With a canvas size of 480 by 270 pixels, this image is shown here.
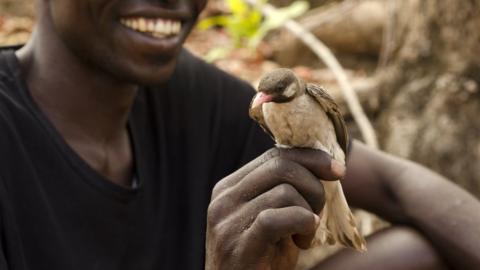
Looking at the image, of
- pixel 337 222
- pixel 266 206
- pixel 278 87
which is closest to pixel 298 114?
pixel 278 87

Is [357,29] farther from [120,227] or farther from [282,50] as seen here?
[120,227]

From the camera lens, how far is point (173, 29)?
2332 millimetres

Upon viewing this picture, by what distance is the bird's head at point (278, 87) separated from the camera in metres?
1.63

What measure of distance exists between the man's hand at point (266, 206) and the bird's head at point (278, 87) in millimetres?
148

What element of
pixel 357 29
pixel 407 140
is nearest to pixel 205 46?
pixel 357 29

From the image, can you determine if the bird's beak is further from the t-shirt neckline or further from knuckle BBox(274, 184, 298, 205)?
the t-shirt neckline

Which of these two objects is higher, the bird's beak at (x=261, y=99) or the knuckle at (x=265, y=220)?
the bird's beak at (x=261, y=99)

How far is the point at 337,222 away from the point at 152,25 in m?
0.77

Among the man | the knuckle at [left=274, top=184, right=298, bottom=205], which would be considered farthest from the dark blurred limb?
the knuckle at [left=274, top=184, right=298, bottom=205]

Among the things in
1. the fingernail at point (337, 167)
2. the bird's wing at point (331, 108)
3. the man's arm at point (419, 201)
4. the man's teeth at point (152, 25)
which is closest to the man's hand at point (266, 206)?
the fingernail at point (337, 167)

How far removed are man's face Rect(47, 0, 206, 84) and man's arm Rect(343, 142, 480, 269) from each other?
2.43 ft

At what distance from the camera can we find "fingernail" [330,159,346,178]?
1728mm

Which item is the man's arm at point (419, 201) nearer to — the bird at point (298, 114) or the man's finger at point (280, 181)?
the bird at point (298, 114)

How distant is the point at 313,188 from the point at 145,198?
799 mm
